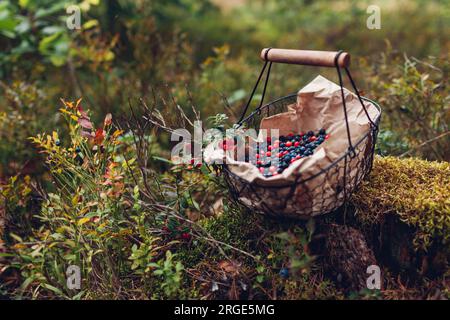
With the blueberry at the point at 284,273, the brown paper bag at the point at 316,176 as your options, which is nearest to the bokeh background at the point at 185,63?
the brown paper bag at the point at 316,176

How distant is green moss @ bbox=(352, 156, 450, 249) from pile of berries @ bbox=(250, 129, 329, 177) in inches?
11.4

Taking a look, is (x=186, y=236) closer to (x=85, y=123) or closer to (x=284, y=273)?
(x=284, y=273)

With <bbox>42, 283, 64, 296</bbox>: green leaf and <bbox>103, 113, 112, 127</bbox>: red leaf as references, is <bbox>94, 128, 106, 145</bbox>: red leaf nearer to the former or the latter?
<bbox>103, 113, 112, 127</bbox>: red leaf

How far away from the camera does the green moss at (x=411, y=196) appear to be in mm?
1917

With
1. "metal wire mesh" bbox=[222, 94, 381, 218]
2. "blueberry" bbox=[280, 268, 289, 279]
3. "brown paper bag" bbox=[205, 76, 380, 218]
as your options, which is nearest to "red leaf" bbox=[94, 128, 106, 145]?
"brown paper bag" bbox=[205, 76, 380, 218]

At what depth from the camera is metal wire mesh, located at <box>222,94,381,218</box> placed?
1.73m

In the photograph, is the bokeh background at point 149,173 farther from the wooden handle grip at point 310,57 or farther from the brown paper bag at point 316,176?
the wooden handle grip at point 310,57

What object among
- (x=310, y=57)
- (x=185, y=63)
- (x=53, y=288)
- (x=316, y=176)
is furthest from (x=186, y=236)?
(x=185, y=63)

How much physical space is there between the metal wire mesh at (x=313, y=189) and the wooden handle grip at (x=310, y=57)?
0.99ft

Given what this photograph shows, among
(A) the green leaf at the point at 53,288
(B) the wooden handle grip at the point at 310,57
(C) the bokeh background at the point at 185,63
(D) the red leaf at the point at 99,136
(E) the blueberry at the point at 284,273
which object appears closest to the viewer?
(B) the wooden handle grip at the point at 310,57

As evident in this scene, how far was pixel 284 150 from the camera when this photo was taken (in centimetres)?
212

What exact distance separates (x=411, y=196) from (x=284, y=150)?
1.87 ft
